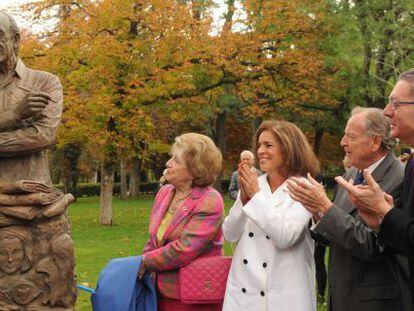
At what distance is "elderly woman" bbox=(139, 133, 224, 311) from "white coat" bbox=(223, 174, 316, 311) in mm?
277

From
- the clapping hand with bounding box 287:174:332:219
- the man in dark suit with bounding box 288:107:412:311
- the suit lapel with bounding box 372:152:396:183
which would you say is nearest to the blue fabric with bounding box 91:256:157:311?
the man in dark suit with bounding box 288:107:412:311

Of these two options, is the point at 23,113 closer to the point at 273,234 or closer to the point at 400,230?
the point at 273,234

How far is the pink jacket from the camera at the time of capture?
4.12 meters

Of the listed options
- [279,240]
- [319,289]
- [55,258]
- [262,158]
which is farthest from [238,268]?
[319,289]

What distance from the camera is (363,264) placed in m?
3.65

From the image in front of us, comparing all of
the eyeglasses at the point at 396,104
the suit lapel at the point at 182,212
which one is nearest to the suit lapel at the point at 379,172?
the eyeglasses at the point at 396,104

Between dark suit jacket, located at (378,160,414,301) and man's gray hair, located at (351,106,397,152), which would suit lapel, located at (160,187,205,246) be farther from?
dark suit jacket, located at (378,160,414,301)

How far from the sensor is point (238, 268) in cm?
394

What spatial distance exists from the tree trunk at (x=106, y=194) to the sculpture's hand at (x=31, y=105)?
1349 cm

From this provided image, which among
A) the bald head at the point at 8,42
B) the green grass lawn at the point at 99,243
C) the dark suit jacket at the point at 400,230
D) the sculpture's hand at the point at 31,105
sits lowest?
the green grass lawn at the point at 99,243

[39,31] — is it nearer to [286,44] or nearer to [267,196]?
[286,44]

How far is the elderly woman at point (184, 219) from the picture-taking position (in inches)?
163

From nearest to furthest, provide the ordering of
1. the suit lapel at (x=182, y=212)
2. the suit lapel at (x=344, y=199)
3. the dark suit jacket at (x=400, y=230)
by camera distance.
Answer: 1. the dark suit jacket at (x=400, y=230)
2. the suit lapel at (x=344, y=199)
3. the suit lapel at (x=182, y=212)

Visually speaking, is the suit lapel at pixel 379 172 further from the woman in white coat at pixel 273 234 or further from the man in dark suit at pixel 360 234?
the woman in white coat at pixel 273 234
